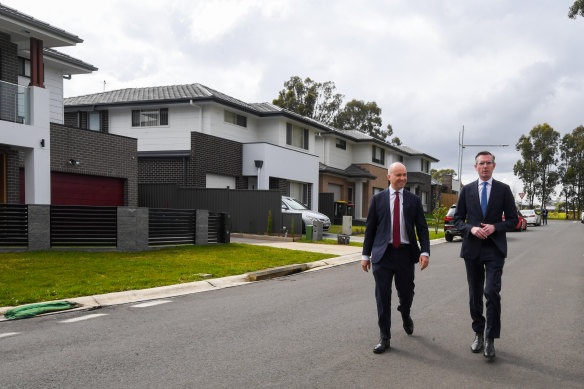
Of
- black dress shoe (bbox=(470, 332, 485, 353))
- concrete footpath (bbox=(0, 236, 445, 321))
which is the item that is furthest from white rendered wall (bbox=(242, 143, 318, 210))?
black dress shoe (bbox=(470, 332, 485, 353))

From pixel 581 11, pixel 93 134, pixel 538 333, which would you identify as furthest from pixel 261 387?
pixel 581 11

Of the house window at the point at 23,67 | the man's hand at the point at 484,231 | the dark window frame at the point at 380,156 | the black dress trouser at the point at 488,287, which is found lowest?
the black dress trouser at the point at 488,287

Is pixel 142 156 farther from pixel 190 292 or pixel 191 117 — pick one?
pixel 190 292

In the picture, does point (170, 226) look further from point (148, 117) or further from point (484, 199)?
point (148, 117)

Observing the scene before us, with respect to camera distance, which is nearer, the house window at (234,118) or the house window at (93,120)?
the house window at (234,118)

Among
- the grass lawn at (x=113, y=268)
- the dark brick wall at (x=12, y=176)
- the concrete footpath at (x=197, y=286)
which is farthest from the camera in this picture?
the dark brick wall at (x=12, y=176)

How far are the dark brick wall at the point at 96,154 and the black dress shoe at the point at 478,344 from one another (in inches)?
610

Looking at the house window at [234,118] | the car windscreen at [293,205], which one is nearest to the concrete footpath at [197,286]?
the car windscreen at [293,205]

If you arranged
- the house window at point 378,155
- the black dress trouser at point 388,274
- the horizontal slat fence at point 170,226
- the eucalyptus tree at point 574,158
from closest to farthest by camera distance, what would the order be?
the black dress trouser at point 388,274, the horizontal slat fence at point 170,226, the house window at point 378,155, the eucalyptus tree at point 574,158

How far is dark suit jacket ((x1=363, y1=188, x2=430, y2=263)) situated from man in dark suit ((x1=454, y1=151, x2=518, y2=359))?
1.40ft

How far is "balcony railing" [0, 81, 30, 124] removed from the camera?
14594 mm

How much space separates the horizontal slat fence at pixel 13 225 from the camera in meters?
12.6

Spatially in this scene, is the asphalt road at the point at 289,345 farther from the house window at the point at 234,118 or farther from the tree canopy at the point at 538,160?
the tree canopy at the point at 538,160

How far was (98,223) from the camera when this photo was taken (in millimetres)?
13547
